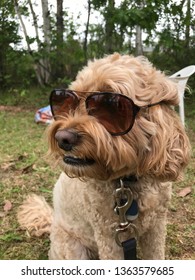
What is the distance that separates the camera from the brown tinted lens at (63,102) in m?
2.06

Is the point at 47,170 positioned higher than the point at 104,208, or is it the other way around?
the point at 104,208

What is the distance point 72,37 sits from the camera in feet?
33.6

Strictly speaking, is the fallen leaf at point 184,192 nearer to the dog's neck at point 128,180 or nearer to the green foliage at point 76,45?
the dog's neck at point 128,180

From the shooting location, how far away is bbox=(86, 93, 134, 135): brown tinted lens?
6.28ft

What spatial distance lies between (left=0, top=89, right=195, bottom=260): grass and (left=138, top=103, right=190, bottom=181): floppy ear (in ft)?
2.65

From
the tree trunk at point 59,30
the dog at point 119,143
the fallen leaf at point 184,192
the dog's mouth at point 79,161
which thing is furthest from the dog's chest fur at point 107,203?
the tree trunk at point 59,30

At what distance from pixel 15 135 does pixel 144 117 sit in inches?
190

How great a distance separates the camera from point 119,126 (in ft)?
6.31

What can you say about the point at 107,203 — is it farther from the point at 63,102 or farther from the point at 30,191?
the point at 30,191

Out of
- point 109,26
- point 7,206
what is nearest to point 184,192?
point 7,206

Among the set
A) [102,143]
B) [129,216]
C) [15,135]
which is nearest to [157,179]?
[129,216]

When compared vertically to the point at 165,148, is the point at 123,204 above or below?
below

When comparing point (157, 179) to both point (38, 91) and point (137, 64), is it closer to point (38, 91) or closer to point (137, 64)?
point (137, 64)

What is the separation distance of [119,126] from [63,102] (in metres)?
0.38
